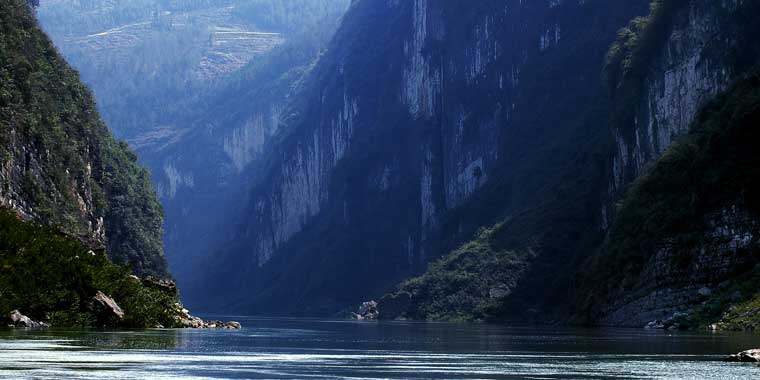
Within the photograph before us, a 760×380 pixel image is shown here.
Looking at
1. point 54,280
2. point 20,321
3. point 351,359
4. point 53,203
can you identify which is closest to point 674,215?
point 53,203

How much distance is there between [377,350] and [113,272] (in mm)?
42235

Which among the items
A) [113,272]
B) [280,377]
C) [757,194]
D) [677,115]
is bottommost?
[280,377]

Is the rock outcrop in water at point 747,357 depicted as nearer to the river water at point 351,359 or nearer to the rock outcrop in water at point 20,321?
the river water at point 351,359

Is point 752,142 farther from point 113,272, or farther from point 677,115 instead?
point 113,272

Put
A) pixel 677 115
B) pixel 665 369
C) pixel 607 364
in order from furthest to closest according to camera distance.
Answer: pixel 677 115, pixel 607 364, pixel 665 369

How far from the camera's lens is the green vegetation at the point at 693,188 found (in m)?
138

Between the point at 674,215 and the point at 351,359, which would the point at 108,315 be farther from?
the point at 674,215

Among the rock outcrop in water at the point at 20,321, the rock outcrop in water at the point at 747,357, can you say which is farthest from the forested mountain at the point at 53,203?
the rock outcrop in water at the point at 747,357

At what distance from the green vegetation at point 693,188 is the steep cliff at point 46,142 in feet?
206

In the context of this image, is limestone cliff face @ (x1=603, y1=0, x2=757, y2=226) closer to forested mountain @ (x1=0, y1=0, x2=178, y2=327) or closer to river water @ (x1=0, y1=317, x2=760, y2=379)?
forested mountain @ (x1=0, y1=0, x2=178, y2=327)

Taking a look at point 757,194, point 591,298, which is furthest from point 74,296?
point 591,298

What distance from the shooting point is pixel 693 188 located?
145500 mm

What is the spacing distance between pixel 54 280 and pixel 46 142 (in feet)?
178

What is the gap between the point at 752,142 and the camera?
5492 inches
